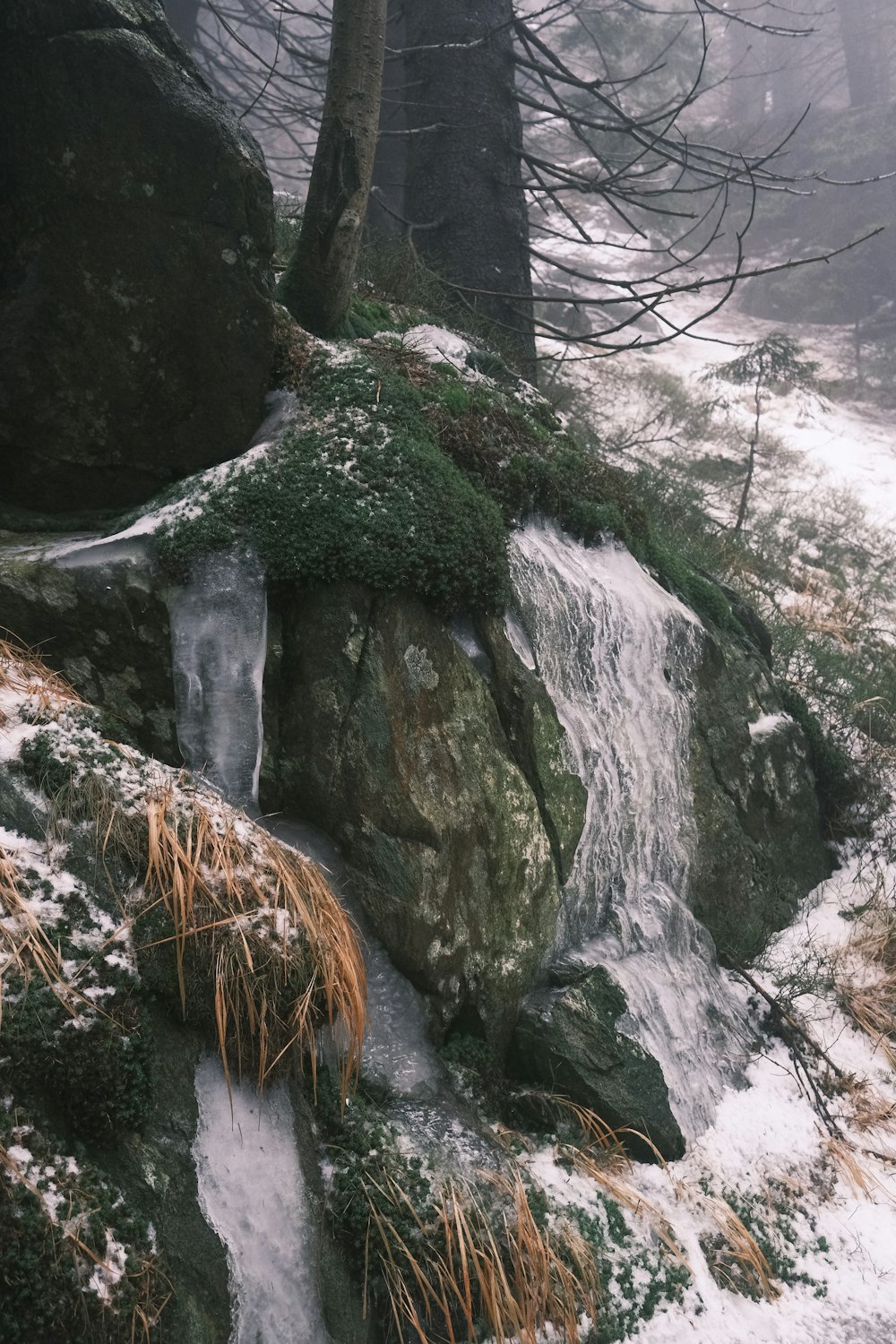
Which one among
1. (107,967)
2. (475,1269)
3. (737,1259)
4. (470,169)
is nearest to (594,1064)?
(737,1259)

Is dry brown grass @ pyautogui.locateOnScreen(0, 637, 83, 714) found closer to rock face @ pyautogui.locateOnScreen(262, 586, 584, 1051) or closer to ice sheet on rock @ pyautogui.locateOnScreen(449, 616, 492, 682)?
rock face @ pyautogui.locateOnScreen(262, 586, 584, 1051)

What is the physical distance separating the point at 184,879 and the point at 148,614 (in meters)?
1.15

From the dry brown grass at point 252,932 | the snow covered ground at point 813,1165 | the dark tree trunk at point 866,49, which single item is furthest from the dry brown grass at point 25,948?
the dark tree trunk at point 866,49

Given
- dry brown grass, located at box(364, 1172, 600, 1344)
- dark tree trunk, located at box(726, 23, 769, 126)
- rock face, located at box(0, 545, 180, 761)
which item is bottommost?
dry brown grass, located at box(364, 1172, 600, 1344)

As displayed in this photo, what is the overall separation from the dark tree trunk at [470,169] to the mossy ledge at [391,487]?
7.29 ft

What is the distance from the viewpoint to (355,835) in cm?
319

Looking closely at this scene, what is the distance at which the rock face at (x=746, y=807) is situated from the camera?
14.8 ft

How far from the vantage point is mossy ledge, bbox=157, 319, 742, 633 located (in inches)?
132

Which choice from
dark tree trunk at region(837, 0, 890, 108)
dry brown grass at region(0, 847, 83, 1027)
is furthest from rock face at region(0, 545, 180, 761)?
dark tree trunk at region(837, 0, 890, 108)

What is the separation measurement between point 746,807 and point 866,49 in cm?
3314

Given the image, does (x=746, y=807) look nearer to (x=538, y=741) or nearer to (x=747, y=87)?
(x=538, y=741)

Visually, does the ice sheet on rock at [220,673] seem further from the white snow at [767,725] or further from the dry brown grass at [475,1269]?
the white snow at [767,725]

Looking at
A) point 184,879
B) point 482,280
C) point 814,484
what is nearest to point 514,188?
point 482,280

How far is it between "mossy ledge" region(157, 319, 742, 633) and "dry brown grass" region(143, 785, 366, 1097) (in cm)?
109
